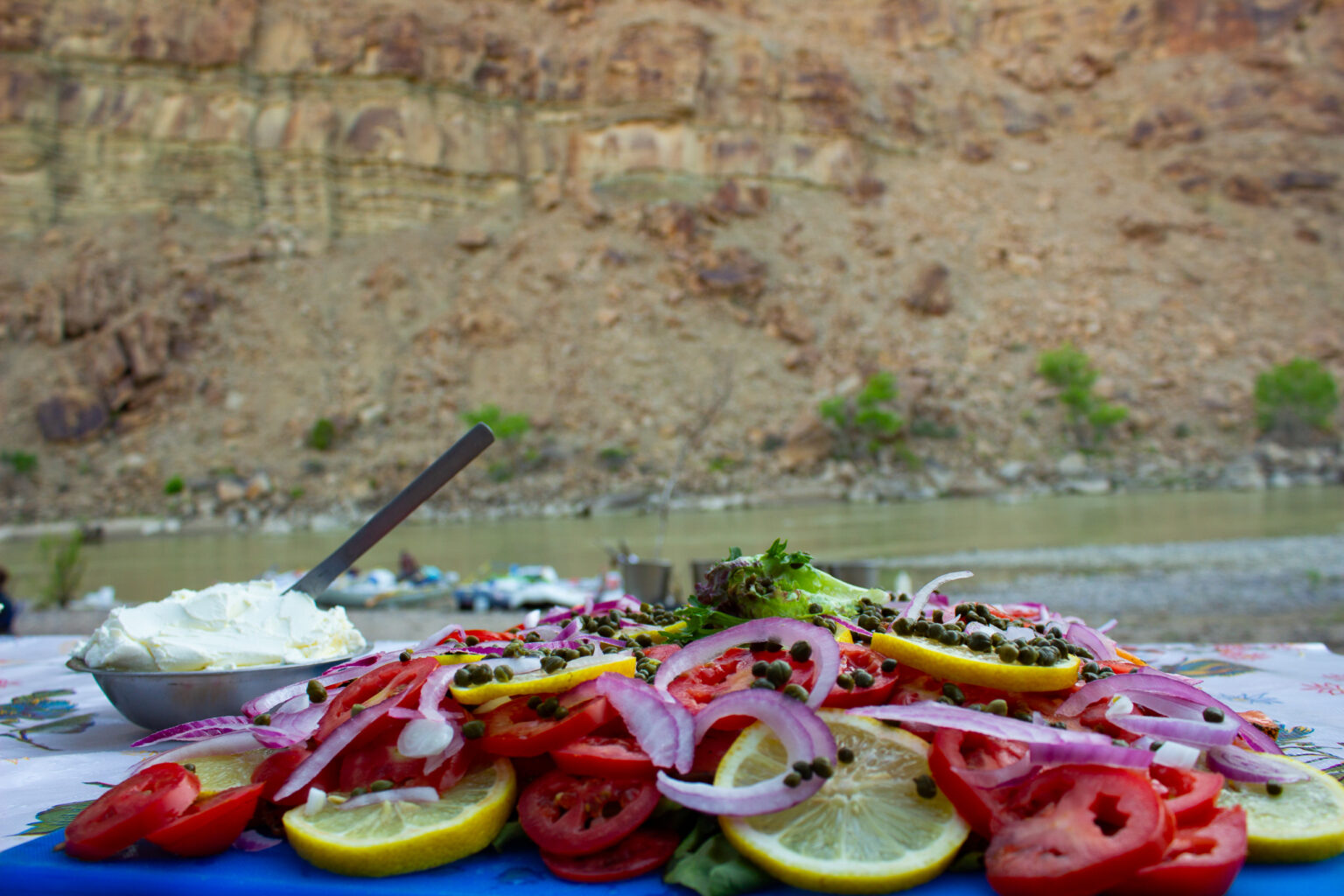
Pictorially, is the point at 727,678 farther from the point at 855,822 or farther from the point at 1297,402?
the point at 1297,402

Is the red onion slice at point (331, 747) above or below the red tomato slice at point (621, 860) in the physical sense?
above

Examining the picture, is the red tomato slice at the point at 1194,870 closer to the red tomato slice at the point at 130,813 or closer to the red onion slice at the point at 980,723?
the red onion slice at the point at 980,723

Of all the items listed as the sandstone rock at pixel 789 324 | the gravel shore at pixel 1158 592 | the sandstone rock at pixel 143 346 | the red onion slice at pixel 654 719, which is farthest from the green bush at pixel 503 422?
the red onion slice at pixel 654 719

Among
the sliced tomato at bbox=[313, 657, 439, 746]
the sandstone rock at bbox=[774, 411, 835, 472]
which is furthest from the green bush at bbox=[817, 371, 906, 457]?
the sliced tomato at bbox=[313, 657, 439, 746]

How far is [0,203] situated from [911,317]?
44.6 meters

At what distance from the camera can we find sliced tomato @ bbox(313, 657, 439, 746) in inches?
63.7

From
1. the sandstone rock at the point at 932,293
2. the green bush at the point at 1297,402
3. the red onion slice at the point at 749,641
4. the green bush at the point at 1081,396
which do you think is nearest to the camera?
the red onion slice at the point at 749,641

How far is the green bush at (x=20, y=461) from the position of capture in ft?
119

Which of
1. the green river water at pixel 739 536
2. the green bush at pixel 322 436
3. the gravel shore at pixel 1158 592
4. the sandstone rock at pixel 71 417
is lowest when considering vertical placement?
the green river water at pixel 739 536

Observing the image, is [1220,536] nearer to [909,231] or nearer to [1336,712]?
[1336,712]

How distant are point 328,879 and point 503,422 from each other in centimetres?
3717

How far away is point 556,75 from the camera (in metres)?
50.6

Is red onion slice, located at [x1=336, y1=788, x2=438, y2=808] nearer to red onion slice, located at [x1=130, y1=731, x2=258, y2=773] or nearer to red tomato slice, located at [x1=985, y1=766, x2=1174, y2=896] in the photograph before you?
red onion slice, located at [x1=130, y1=731, x2=258, y2=773]

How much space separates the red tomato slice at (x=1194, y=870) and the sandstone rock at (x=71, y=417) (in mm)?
44712
